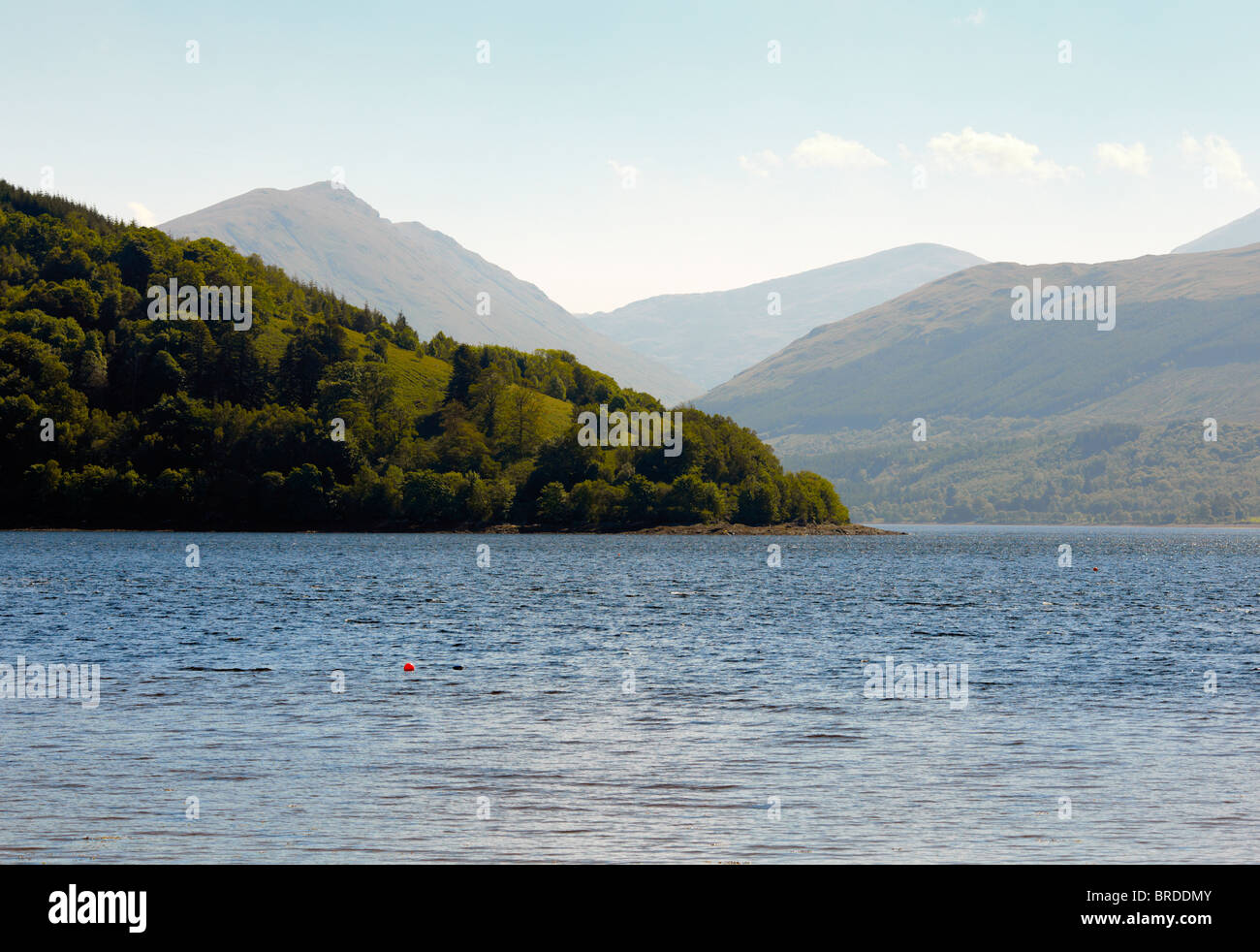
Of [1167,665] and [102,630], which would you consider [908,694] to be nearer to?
[1167,665]

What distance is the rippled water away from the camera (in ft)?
81.6

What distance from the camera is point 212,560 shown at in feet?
529

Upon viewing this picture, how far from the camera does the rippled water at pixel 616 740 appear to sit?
81.6 feet

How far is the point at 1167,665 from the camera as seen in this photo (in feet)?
202

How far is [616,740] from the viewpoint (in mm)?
37281

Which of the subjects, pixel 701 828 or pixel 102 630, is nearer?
pixel 701 828

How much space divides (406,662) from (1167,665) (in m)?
40.2
